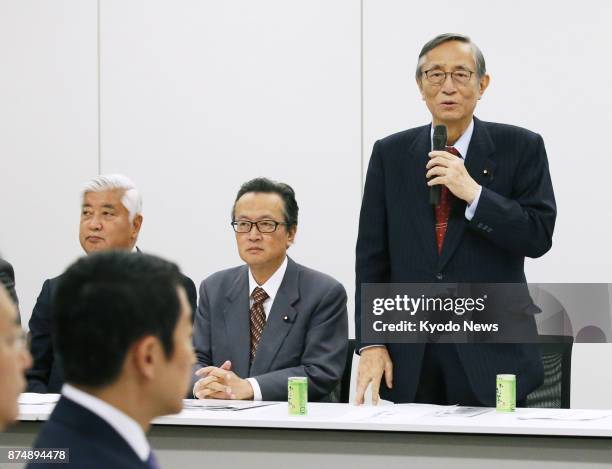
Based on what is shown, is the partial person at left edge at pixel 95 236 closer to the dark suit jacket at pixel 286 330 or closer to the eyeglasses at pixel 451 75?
the dark suit jacket at pixel 286 330

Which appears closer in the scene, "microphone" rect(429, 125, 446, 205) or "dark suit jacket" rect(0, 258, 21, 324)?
"microphone" rect(429, 125, 446, 205)

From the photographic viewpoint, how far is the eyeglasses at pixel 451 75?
118 inches

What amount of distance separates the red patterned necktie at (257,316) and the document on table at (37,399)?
0.69m

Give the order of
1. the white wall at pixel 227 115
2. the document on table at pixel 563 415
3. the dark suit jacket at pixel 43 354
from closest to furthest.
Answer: the document on table at pixel 563 415
the dark suit jacket at pixel 43 354
the white wall at pixel 227 115

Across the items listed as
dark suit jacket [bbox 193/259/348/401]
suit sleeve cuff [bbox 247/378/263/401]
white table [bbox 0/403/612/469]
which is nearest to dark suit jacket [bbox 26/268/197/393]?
dark suit jacket [bbox 193/259/348/401]

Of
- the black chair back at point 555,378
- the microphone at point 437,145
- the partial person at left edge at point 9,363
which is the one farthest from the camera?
the black chair back at point 555,378

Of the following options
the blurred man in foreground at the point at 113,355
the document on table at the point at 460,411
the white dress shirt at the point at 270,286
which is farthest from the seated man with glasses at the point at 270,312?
the blurred man in foreground at the point at 113,355

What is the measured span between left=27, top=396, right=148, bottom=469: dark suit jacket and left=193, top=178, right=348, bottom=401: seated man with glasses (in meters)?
2.07

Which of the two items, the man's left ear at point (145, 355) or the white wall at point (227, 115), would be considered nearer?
the man's left ear at point (145, 355)

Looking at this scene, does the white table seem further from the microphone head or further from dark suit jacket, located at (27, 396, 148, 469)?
dark suit jacket, located at (27, 396, 148, 469)

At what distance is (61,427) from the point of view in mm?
1241

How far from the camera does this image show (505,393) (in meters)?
2.89

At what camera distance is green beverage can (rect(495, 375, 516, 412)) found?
2.88 m

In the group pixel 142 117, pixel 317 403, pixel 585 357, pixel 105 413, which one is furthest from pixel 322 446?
pixel 142 117
